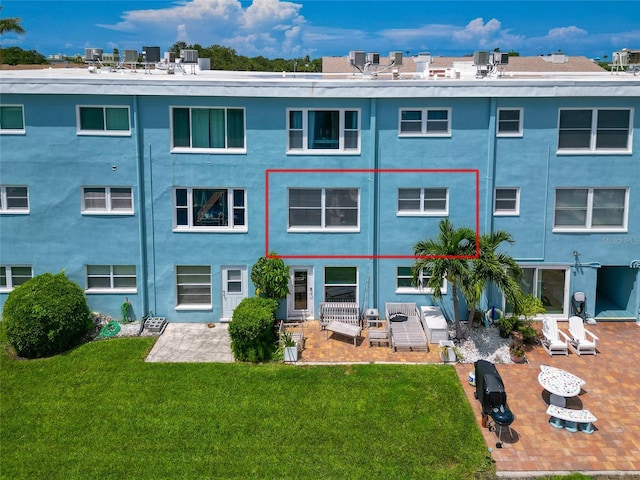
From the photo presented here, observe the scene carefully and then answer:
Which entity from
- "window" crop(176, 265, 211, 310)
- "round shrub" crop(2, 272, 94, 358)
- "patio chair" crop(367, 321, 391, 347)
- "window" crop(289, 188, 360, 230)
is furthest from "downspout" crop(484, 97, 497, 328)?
"round shrub" crop(2, 272, 94, 358)

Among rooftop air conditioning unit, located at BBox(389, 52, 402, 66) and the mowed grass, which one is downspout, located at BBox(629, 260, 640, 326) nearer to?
the mowed grass

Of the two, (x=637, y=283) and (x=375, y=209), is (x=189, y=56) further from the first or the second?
(x=637, y=283)

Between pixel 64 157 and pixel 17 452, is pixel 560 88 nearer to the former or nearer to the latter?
pixel 64 157

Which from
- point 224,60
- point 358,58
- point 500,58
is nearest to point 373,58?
point 358,58

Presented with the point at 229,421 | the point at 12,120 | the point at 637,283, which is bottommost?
the point at 229,421

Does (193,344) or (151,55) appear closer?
(193,344)
